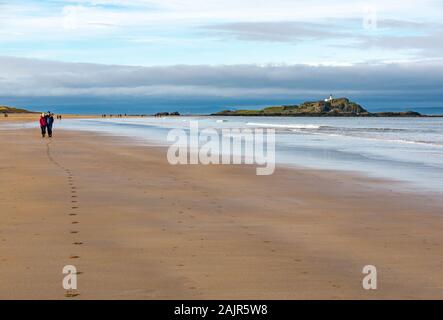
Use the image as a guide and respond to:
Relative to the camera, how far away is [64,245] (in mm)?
8719

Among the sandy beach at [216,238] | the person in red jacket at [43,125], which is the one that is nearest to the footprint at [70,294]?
the sandy beach at [216,238]

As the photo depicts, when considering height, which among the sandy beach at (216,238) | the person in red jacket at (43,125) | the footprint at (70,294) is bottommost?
the footprint at (70,294)

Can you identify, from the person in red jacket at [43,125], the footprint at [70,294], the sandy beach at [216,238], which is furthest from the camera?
the person in red jacket at [43,125]

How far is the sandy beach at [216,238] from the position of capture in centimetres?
684

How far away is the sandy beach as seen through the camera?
6840 millimetres

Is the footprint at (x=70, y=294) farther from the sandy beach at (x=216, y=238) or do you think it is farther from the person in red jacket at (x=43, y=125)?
the person in red jacket at (x=43, y=125)

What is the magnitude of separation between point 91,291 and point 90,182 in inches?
393

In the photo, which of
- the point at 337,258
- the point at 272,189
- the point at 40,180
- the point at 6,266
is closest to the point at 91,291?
the point at 6,266

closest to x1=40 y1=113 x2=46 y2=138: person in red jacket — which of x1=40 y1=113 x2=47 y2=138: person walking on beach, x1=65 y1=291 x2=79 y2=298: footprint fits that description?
x1=40 y1=113 x2=47 y2=138: person walking on beach

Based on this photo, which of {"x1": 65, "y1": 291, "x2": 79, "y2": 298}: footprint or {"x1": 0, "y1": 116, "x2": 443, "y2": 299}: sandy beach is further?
{"x1": 0, "y1": 116, "x2": 443, "y2": 299}: sandy beach

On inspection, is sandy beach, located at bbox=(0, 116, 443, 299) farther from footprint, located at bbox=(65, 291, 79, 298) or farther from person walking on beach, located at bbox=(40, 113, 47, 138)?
person walking on beach, located at bbox=(40, 113, 47, 138)

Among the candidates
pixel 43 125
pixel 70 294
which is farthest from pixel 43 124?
pixel 70 294
